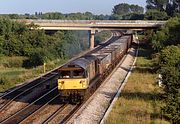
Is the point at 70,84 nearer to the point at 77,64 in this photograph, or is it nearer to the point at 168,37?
the point at 77,64

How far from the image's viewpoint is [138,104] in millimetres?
28797

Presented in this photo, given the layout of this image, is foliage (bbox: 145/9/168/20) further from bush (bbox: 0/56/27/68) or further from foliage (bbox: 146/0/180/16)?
bush (bbox: 0/56/27/68)

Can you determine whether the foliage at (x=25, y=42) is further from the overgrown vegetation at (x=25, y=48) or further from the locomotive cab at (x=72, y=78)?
the locomotive cab at (x=72, y=78)

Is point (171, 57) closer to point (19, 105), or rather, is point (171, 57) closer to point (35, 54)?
point (19, 105)

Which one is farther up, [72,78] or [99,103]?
[72,78]

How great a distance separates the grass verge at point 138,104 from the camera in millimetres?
24172

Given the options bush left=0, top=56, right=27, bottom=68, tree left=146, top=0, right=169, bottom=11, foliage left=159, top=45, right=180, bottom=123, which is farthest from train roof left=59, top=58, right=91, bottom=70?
tree left=146, top=0, right=169, bottom=11

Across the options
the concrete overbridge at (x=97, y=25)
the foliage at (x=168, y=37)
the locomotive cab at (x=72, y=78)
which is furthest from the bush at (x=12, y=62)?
the locomotive cab at (x=72, y=78)

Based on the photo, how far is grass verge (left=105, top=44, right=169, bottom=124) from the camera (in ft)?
79.3

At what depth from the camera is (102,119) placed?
24234 millimetres

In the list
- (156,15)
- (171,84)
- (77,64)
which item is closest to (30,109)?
(77,64)

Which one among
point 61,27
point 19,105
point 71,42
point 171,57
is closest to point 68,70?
point 19,105

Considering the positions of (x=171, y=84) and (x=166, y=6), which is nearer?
(x=171, y=84)

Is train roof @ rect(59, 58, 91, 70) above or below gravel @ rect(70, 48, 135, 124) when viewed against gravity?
above
